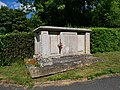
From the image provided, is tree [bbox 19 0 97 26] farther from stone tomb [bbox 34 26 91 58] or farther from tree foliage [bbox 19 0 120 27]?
stone tomb [bbox 34 26 91 58]

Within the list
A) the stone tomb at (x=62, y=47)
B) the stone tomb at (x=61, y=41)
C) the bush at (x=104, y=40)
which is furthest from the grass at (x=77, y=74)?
the bush at (x=104, y=40)

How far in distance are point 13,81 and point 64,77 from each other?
2407 millimetres

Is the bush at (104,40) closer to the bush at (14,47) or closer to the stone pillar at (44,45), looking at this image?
the bush at (14,47)

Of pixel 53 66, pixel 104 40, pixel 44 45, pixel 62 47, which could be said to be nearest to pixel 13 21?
pixel 104 40

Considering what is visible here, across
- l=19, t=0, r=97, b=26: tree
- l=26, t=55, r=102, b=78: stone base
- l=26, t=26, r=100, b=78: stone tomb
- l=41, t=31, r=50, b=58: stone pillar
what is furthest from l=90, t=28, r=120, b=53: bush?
l=19, t=0, r=97, b=26: tree

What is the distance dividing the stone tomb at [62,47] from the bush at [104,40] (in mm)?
2582

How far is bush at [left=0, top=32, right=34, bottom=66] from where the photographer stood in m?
14.5

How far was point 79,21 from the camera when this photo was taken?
27594 millimetres

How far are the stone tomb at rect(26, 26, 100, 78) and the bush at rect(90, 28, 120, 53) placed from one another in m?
2.58

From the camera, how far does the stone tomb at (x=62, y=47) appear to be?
39.2 ft

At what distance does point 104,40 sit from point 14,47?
25.7 feet

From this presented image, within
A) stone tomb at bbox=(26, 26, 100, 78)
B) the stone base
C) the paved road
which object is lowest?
the paved road

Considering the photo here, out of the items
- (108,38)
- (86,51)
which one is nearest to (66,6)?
(108,38)

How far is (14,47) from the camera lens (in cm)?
1482
